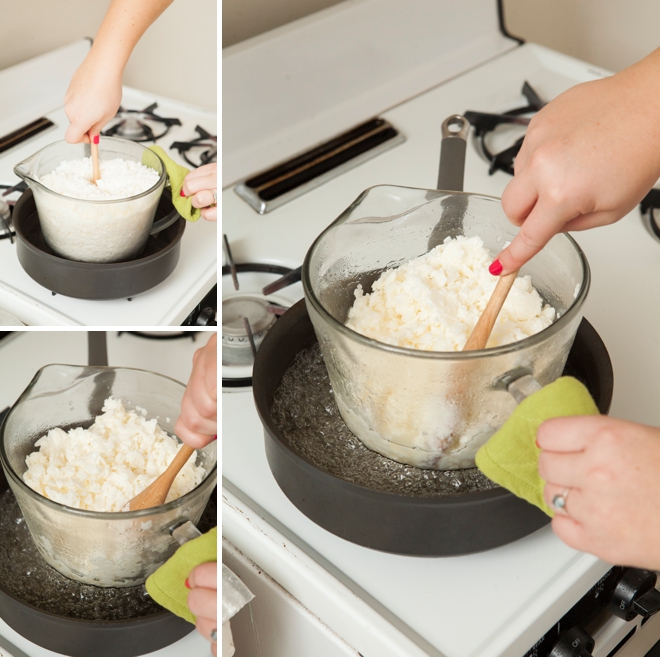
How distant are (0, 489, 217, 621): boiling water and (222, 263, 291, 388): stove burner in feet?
0.54

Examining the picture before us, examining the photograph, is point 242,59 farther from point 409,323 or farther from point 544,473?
point 544,473

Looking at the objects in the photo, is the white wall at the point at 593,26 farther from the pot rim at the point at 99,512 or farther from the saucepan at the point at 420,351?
the pot rim at the point at 99,512

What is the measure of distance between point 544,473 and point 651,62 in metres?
0.29

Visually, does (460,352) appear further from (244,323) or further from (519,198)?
(244,323)

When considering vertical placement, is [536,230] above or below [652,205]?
above

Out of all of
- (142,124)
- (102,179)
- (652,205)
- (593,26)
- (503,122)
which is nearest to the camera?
(102,179)

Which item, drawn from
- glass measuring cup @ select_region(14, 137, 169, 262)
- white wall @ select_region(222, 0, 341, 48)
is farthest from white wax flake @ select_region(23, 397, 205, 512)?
white wall @ select_region(222, 0, 341, 48)

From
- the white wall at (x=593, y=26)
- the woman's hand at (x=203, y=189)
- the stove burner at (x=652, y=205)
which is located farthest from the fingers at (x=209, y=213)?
the white wall at (x=593, y=26)

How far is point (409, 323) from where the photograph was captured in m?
0.50

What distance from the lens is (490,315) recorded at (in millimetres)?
464

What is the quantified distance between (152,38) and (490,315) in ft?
0.99

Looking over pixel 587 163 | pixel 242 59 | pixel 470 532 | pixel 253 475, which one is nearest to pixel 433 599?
pixel 470 532

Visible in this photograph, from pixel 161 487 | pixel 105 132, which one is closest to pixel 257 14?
pixel 105 132

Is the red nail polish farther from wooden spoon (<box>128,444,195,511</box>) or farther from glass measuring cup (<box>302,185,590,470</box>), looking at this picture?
wooden spoon (<box>128,444,195,511</box>)
